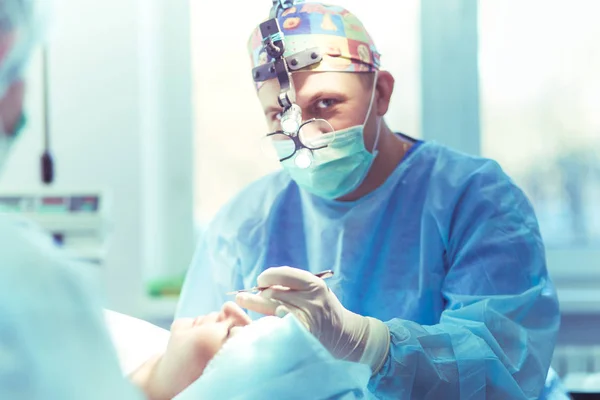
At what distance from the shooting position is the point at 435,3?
1418 mm

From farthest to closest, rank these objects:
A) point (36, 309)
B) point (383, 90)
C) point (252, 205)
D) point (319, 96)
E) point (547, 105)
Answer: point (547, 105) < point (252, 205) < point (383, 90) < point (319, 96) < point (36, 309)

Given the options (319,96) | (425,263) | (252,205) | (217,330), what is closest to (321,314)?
(217,330)

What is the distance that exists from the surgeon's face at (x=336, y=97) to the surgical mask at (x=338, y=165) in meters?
0.02

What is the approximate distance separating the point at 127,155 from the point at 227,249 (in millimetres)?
521

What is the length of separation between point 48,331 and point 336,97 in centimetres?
78

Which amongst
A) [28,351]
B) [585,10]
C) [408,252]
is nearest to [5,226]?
[28,351]

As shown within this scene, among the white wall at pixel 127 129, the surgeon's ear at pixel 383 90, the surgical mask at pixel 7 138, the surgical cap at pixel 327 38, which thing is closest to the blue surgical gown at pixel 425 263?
the surgeon's ear at pixel 383 90

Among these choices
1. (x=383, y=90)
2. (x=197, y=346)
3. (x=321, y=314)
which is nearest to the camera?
(x=321, y=314)

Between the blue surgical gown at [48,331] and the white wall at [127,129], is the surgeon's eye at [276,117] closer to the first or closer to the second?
the white wall at [127,129]

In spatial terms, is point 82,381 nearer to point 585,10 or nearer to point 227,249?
point 227,249

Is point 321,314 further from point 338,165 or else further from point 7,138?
Answer: point 7,138

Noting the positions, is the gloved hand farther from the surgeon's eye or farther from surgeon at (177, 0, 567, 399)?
the surgeon's eye

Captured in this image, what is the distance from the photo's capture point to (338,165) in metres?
1.27

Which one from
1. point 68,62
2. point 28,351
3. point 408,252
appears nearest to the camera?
point 28,351
